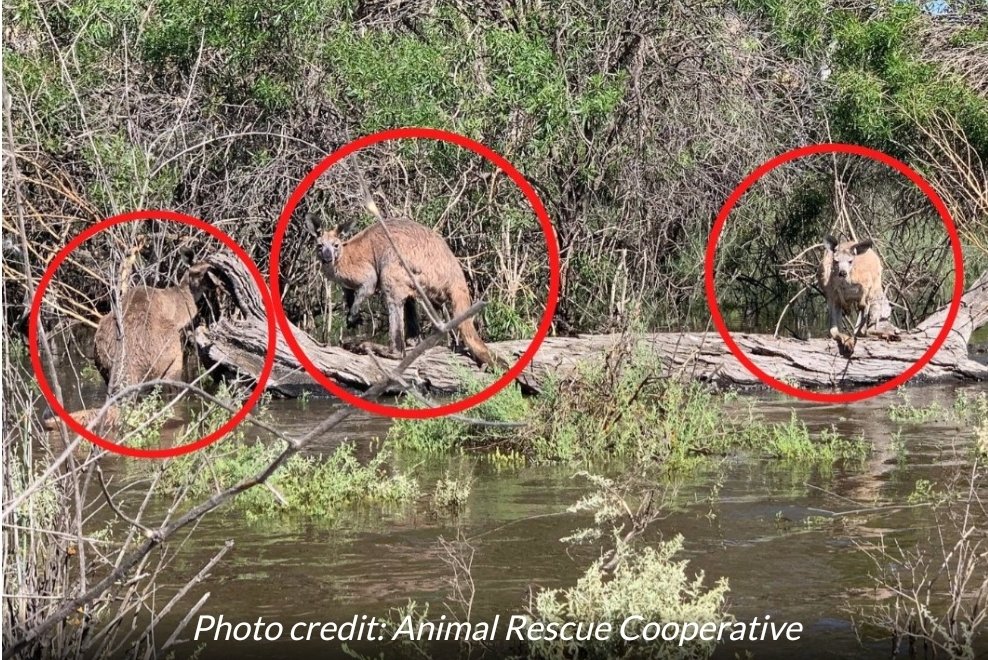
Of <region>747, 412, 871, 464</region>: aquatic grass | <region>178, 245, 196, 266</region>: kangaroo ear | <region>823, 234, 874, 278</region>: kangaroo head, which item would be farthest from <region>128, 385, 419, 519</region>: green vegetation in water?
<region>823, 234, 874, 278</region>: kangaroo head

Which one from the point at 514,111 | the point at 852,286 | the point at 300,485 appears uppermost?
the point at 514,111

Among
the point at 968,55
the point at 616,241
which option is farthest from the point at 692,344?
the point at 968,55

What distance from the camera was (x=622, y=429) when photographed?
917 cm

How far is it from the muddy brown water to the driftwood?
92.8 inches

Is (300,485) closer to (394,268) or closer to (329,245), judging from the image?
(329,245)

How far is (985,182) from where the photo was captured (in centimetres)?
1315

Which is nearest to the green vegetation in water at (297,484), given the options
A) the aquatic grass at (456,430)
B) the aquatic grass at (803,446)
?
the aquatic grass at (456,430)

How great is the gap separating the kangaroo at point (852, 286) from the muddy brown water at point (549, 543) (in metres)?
2.94

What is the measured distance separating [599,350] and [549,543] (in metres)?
4.38

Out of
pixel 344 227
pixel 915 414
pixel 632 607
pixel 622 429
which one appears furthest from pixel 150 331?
pixel 632 607

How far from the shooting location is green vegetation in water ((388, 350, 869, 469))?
8984mm

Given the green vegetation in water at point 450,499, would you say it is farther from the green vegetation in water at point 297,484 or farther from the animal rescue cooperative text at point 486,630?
the animal rescue cooperative text at point 486,630

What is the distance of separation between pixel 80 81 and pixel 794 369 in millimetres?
6797

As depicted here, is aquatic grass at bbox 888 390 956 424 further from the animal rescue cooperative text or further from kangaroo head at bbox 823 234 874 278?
the animal rescue cooperative text
